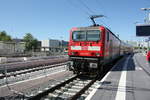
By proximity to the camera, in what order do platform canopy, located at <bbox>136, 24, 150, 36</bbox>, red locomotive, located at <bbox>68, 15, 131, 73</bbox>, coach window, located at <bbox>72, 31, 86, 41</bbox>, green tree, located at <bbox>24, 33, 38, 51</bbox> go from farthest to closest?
1. green tree, located at <bbox>24, 33, 38, 51</bbox>
2. platform canopy, located at <bbox>136, 24, 150, 36</bbox>
3. coach window, located at <bbox>72, 31, 86, 41</bbox>
4. red locomotive, located at <bbox>68, 15, 131, 73</bbox>

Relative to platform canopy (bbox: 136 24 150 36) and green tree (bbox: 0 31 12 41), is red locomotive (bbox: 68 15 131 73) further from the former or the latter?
green tree (bbox: 0 31 12 41)

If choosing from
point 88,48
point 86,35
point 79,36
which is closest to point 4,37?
point 79,36

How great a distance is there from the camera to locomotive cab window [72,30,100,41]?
1095cm

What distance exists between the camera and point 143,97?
6.11 m

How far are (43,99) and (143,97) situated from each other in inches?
142

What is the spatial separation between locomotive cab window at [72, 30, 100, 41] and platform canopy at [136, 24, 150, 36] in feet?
88.2

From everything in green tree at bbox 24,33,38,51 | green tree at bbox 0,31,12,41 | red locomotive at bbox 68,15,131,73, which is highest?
green tree at bbox 0,31,12,41

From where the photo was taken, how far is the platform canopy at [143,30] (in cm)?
3434

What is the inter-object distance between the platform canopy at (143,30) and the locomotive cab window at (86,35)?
2688cm

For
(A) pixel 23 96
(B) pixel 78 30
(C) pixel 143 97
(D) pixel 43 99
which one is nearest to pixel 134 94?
(C) pixel 143 97

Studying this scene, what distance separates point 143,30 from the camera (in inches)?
1384

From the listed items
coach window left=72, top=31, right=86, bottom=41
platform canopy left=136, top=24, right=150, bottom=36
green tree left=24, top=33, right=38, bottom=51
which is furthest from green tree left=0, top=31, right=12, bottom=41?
coach window left=72, top=31, right=86, bottom=41

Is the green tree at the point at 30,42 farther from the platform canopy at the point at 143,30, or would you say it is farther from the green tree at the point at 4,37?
the platform canopy at the point at 143,30

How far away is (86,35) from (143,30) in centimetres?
2759
